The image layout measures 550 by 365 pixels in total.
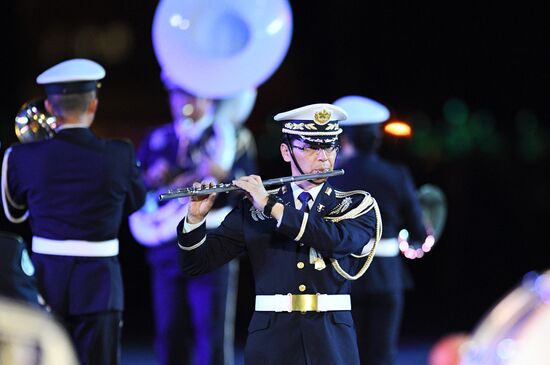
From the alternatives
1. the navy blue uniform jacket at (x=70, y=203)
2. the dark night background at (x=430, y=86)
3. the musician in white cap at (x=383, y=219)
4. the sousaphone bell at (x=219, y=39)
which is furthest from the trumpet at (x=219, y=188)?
the dark night background at (x=430, y=86)

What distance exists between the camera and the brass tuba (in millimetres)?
6910

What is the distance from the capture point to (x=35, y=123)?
22.7 ft

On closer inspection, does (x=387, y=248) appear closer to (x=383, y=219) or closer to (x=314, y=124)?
(x=383, y=219)

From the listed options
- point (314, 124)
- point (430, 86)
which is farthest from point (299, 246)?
point (430, 86)

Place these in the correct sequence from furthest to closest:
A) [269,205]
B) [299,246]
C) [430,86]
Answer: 1. [430,86]
2. [299,246]
3. [269,205]

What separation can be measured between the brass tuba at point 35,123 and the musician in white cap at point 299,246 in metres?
1.73

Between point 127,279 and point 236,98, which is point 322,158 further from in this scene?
point 127,279

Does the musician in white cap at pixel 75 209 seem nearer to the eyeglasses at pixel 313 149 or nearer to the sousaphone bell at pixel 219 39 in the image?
the sousaphone bell at pixel 219 39

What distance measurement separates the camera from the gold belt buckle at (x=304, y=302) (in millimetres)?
5402

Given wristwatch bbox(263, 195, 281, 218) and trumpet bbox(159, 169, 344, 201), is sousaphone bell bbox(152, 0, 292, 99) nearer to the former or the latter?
trumpet bbox(159, 169, 344, 201)

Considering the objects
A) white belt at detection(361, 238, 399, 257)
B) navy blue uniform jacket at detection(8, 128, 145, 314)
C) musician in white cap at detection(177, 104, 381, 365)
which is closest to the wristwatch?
musician in white cap at detection(177, 104, 381, 365)

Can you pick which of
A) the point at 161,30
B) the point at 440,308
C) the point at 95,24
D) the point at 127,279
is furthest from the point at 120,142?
the point at 95,24

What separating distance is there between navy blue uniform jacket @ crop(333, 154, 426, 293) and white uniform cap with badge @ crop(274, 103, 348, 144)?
2.07 metres

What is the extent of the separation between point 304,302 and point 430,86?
11620 millimetres
